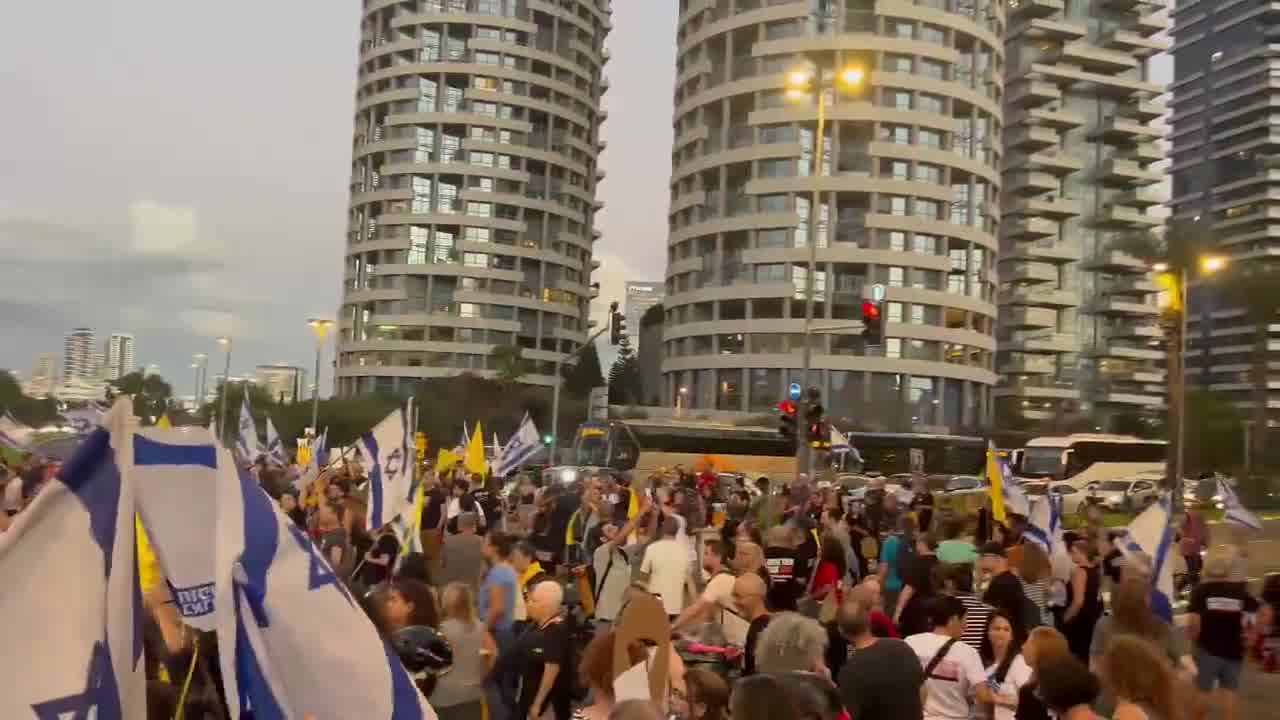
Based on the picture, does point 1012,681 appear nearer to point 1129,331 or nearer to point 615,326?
point 615,326

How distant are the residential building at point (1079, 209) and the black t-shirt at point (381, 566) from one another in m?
85.6

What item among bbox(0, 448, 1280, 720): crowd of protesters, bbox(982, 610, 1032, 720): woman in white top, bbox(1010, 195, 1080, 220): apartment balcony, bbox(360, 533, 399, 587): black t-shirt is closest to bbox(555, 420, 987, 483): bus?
bbox(0, 448, 1280, 720): crowd of protesters

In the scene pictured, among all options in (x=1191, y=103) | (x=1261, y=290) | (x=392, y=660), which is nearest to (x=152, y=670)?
(x=392, y=660)

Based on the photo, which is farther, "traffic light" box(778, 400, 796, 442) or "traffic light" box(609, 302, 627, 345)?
"traffic light" box(609, 302, 627, 345)

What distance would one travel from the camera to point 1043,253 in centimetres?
9712

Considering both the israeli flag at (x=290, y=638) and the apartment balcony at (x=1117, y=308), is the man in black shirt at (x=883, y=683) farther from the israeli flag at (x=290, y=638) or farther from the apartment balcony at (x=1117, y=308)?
the apartment balcony at (x=1117, y=308)

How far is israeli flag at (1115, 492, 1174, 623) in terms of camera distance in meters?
9.70

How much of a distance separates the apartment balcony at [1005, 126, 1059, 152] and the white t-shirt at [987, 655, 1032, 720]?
9519cm

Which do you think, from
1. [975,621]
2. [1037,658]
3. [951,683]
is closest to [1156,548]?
[975,621]

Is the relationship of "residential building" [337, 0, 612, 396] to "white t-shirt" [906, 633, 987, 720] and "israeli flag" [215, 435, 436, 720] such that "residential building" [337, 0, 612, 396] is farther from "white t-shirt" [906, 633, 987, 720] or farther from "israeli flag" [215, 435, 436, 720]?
"israeli flag" [215, 435, 436, 720]

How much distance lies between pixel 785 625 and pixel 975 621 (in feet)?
7.26

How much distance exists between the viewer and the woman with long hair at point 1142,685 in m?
5.05

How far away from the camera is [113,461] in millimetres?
3246

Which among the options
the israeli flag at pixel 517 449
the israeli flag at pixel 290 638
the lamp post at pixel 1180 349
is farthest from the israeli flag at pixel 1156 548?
the israeli flag at pixel 517 449
